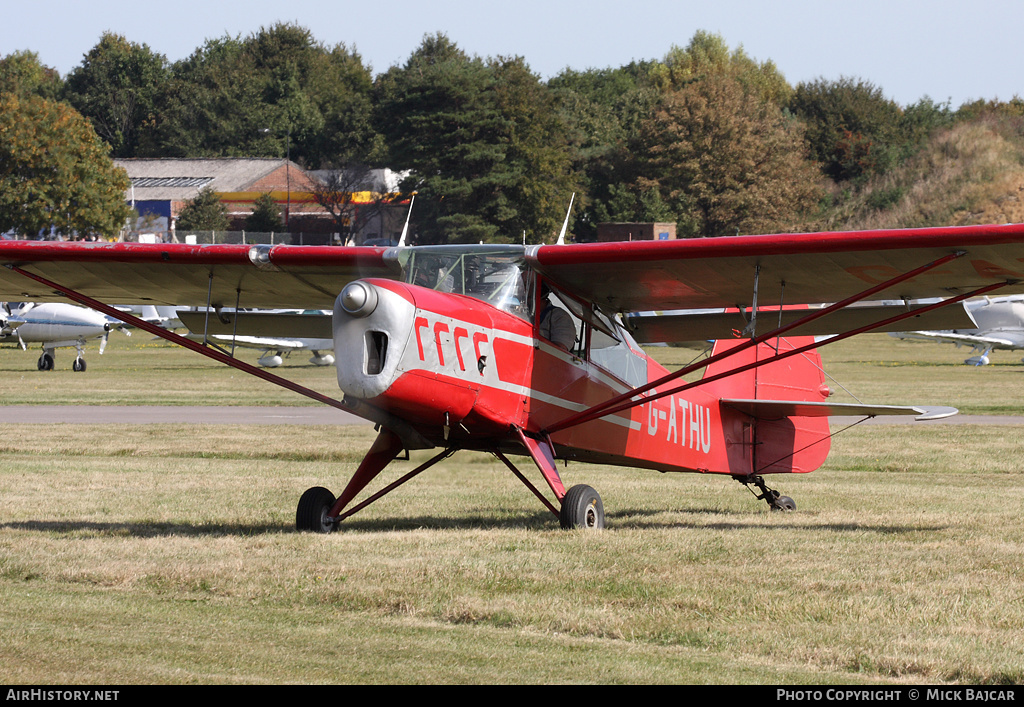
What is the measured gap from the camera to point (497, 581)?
7.77 metres

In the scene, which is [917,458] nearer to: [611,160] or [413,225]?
[413,225]

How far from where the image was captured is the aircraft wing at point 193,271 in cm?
1081

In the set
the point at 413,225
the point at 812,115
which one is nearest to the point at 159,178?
the point at 413,225

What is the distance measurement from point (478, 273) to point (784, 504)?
16.1 ft

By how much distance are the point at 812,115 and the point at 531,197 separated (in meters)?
36.3

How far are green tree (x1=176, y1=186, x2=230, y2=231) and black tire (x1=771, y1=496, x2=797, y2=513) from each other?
258ft

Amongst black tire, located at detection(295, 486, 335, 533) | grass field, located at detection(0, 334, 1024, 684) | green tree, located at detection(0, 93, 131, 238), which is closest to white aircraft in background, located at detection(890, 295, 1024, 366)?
grass field, located at detection(0, 334, 1024, 684)

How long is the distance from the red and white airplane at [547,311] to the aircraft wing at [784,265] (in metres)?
0.02

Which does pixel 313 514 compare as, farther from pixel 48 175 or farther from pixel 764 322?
pixel 48 175

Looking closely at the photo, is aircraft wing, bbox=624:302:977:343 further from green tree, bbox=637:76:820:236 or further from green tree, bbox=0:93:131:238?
green tree, bbox=637:76:820:236

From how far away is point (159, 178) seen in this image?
107 m

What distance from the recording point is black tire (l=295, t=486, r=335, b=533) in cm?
1018
